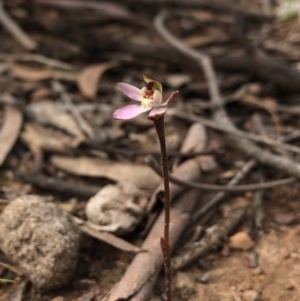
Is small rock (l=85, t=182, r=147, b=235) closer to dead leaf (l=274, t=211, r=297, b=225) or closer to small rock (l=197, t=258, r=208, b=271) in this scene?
small rock (l=197, t=258, r=208, b=271)

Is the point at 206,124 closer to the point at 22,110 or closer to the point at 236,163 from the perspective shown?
the point at 236,163

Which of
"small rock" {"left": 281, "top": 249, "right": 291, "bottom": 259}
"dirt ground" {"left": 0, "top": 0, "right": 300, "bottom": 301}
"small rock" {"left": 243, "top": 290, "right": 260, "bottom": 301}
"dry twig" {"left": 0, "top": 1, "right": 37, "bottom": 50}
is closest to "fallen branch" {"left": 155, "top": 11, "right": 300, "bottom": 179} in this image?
"dirt ground" {"left": 0, "top": 0, "right": 300, "bottom": 301}

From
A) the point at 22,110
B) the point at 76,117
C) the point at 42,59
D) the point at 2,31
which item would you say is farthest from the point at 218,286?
the point at 2,31

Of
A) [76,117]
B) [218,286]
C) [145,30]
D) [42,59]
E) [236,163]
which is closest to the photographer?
[218,286]

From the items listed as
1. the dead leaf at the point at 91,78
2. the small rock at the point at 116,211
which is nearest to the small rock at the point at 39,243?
the small rock at the point at 116,211

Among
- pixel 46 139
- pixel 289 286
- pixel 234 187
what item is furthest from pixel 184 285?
pixel 46 139
